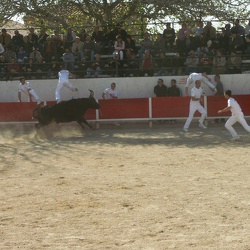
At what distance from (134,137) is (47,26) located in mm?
8651

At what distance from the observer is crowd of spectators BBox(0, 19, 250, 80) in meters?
21.8

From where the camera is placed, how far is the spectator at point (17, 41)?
22641 millimetres

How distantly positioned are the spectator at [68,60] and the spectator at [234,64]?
200 inches

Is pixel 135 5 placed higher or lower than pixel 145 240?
higher

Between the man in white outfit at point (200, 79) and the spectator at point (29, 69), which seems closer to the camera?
the man in white outfit at point (200, 79)

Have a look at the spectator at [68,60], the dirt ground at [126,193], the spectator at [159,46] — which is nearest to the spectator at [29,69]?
the spectator at [68,60]

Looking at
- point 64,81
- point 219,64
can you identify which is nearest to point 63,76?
point 64,81

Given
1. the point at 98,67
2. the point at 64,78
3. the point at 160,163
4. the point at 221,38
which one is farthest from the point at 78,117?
the point at 160,163

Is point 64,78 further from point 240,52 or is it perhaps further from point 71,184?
point 71,184

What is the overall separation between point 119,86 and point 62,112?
3.28 meters

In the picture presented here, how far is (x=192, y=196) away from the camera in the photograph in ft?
31.9

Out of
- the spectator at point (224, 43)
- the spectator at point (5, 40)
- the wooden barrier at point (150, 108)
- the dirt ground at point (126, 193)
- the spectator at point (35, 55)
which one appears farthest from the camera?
the spectator at point (5, 40)

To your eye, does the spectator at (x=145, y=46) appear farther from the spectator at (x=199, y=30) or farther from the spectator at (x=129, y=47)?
the spectator at (x=199, y=30)

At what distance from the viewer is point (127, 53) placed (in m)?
22.2
